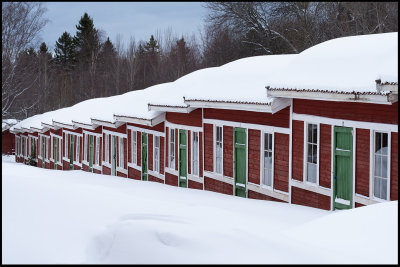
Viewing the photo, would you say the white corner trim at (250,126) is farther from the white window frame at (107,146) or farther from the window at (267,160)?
the white window frame at (107,146)

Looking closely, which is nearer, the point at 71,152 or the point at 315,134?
the point at 315,134

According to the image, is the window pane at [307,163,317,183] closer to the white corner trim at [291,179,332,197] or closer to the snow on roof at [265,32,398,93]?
the white corner trim at [291,179,332,197]

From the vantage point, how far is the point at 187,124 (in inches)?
804

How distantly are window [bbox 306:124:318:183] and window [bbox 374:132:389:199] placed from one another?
6.57 feet

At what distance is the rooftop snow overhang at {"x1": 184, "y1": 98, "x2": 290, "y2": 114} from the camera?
15.0 meters

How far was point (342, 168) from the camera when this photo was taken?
13438 millimetres

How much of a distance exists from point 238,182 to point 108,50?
56.2 metres

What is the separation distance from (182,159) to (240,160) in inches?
149

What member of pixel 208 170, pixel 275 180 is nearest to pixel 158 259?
pixel 275 180

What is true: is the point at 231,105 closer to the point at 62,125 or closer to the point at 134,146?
the point at 134,146

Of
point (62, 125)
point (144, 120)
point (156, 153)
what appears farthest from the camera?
point (62, 125)

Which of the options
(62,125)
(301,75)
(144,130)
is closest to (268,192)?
(301,75)

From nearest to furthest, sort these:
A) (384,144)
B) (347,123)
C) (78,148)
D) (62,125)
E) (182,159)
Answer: (384,144) < (347,123) < (182,159) < (78,148) < (62,125)

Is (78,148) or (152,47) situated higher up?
(152,47)
